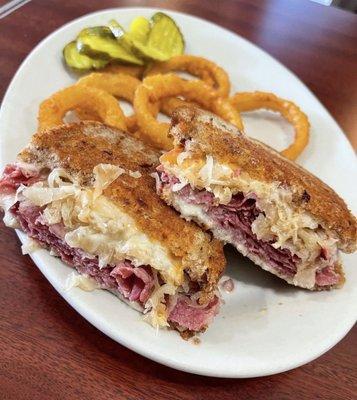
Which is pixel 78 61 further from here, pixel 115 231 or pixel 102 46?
pixel 115 231

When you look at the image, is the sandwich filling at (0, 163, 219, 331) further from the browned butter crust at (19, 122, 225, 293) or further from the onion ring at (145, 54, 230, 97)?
the onion ring at (145, 54, 230, 97)

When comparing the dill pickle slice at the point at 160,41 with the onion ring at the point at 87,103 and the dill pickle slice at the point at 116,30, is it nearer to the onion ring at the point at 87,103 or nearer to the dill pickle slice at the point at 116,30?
the dill pickle slice at the point at 116,30

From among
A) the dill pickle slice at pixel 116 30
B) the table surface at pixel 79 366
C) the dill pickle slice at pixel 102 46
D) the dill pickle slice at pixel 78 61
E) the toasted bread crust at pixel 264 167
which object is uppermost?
the toasted bread crust at pixel 264 167

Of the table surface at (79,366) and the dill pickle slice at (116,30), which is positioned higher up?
the dill pickle slice at (116,30)

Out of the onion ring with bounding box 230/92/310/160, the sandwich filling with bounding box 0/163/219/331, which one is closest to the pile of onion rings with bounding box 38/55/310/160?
the onion ring with bounding box 230/92/310/160

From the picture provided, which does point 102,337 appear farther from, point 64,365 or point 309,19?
point 309,19

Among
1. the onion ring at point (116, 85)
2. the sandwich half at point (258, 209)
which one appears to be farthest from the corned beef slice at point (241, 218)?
the onion ring at point (116, 85)

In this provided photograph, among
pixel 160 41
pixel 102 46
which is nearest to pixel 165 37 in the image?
pixel 160 41
